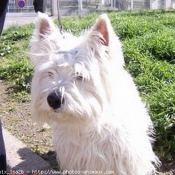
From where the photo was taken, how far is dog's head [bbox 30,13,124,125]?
2.08 m

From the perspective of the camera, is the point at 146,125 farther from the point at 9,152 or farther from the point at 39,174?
the point at 9,152

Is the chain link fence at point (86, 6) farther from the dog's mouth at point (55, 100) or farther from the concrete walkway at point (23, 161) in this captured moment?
the dog's mouth at point (55, 100)

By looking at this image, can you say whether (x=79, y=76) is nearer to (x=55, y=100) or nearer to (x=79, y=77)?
(x=79, y=77)

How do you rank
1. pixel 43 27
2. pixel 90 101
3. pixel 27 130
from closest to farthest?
pixel 90 101, pixel 43 27, pixel 27 130

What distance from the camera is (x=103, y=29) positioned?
2217mm

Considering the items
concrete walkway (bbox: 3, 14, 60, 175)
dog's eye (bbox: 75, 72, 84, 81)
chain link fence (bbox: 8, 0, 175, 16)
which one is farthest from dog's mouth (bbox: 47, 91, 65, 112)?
chain link fence (bbox: 8, 0, 175, 16)

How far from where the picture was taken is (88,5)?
22.4 meters

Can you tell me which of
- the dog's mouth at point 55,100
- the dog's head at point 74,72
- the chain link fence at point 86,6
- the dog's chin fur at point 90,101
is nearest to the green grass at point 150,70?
the dog's chin fur at point 90,101

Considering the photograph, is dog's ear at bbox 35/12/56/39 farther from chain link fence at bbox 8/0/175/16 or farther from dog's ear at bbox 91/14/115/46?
chain link fence at bbox 8/0/175/16

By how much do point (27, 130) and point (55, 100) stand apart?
1.72m

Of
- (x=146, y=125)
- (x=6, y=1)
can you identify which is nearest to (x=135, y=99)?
(x=146, y=125)

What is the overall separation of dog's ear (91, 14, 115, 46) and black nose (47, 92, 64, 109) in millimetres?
499

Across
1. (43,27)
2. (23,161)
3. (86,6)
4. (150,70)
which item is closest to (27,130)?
(23,161)

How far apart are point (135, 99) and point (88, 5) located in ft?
67.2
